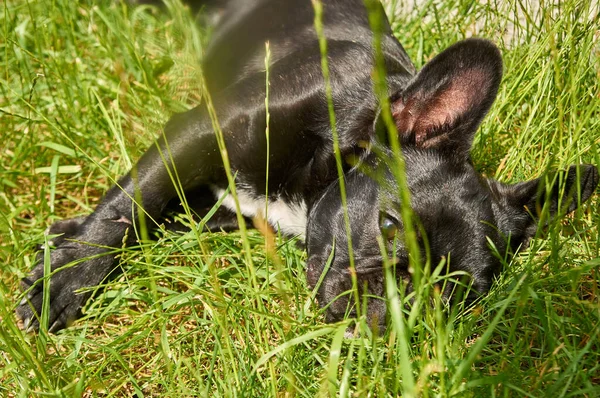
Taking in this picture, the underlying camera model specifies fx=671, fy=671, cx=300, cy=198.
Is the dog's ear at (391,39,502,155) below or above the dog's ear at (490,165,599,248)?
above

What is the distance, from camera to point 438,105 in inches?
110

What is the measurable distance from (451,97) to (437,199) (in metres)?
0.43

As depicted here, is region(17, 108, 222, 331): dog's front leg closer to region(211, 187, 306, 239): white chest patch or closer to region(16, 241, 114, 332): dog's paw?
region(16, 241, 114, 332): dog's paw

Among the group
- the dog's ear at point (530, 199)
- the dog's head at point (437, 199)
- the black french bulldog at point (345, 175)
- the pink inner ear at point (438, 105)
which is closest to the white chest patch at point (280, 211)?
the black french bulldog at point (345, 175)

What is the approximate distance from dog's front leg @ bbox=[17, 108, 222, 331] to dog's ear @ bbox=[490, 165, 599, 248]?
134 cm

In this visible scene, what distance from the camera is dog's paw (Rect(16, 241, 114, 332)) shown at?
286 cm

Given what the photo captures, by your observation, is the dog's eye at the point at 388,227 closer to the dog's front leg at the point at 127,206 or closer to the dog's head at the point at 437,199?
the dog's head at the point at 437,199

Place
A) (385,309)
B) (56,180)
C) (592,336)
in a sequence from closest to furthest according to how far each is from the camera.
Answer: (592,336), (385,309), (56,180)

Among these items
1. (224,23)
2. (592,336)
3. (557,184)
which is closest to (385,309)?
(592,336)

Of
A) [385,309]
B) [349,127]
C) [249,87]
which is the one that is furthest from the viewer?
[249,87]

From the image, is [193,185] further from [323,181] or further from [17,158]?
[17,158]

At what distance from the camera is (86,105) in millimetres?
3750

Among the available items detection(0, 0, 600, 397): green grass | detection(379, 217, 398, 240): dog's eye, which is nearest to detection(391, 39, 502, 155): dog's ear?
detection(0, 0, 600, 397): green grass

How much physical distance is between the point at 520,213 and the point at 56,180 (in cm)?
236
